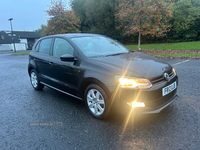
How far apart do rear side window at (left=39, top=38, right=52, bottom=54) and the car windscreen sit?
38.3 inches

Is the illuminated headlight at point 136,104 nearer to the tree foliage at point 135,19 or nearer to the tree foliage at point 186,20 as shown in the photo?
the tree foliage at point 135,19

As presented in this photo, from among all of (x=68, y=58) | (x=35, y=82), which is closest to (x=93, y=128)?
(x=68, y=58)

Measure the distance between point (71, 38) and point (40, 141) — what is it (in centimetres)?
229

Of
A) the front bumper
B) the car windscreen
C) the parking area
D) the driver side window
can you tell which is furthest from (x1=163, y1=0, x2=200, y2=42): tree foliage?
the front bumper

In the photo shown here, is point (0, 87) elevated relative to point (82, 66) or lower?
lower

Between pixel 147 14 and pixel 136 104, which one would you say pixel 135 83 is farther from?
pixel 147 14

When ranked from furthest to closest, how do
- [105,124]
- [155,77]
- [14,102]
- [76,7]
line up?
[76,7] < [14,102] < [105,124] < [155,77]

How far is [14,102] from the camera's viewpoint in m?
4.25

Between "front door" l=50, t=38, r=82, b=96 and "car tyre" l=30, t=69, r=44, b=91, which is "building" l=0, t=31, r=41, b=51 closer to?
"car tyre" l=30, t=69, r=44, b=91

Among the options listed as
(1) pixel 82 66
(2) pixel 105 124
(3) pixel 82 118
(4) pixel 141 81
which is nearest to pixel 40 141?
(3) pixel 82 118

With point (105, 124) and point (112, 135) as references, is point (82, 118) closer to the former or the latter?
point (105, 124)

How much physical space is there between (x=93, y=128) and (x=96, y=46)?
6.29 ft

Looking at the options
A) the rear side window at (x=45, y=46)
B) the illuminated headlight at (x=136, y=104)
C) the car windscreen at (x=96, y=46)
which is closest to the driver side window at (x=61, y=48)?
the car windscreen at (x=96, y=46)

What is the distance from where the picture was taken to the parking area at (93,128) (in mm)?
2408
